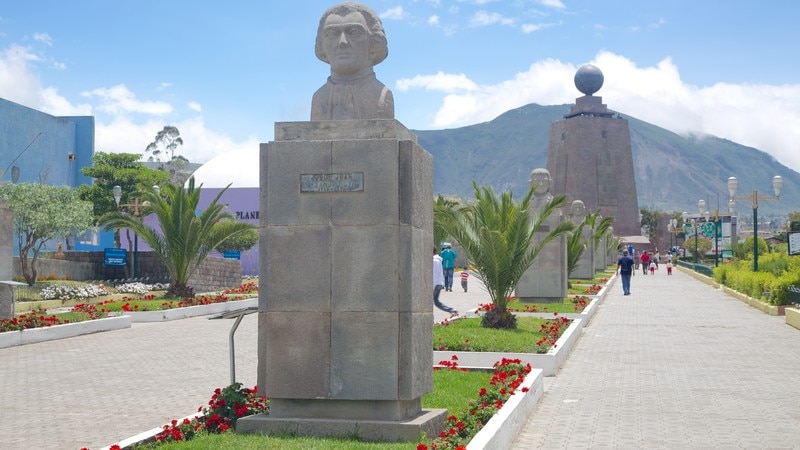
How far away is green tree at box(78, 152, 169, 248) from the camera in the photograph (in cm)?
5322

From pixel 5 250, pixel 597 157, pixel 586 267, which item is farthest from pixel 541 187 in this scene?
pixel 597 157

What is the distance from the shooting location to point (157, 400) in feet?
31.9

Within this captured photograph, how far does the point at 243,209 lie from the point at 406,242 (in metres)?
42.8

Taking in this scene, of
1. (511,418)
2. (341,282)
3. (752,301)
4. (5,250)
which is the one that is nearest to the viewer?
(341,282)

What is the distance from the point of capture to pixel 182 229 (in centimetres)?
2281

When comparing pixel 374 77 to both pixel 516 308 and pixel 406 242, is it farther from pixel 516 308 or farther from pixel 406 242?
pixel 516 308

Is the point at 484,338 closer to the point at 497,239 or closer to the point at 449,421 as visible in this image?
the point at 497,239

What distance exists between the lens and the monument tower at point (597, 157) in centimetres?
8169

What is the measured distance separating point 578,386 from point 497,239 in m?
4.19

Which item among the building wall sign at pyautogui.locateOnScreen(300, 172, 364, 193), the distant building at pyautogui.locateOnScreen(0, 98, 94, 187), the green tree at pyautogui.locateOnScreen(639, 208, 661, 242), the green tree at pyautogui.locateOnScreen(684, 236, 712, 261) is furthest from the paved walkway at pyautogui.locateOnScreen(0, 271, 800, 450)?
the green tree at pyautogui.locateOnScreen(639, 208, 661, 242)

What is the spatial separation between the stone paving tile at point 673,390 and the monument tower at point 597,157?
63442 mm

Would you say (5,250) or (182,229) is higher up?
(182,229)

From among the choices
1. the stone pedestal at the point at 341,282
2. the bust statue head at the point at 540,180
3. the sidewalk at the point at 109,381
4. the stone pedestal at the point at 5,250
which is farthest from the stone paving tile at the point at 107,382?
the bust statue head at the point at 540,180

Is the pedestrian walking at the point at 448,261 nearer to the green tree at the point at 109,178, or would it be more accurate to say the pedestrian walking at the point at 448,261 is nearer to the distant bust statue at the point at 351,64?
the distant bust statue at the point at 351,64
